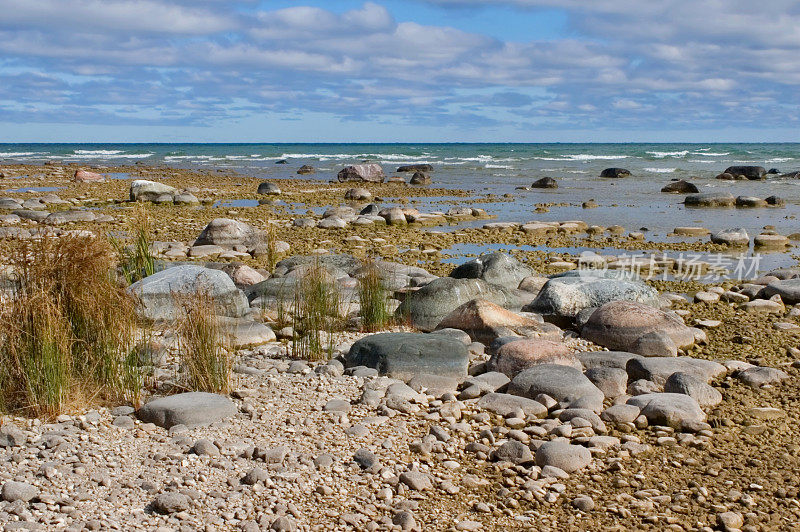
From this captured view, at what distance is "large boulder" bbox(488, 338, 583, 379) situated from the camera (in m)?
6.53

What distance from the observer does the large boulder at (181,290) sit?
762cm

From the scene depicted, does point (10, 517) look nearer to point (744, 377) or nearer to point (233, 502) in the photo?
point (233, 502)

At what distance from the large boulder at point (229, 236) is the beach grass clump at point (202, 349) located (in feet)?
25.4

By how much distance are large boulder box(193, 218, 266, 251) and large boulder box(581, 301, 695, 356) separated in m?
7.10

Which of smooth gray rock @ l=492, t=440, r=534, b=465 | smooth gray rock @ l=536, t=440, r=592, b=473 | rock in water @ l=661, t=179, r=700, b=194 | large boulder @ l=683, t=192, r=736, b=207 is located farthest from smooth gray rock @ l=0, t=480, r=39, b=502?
rock in water @ l=661, t=179, r=700, b=194

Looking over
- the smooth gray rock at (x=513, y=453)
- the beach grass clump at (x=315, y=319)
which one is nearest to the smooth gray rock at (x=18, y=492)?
the smooth gray rock at (x=513, y=453)

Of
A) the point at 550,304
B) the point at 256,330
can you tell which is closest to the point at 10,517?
the point at 256,330

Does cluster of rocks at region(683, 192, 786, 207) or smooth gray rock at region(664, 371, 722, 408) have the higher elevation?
cluster of rocks at region(683, 192, 786, 207)

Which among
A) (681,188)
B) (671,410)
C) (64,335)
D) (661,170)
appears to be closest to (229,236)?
(64,335)

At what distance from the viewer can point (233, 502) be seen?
13.7 feet

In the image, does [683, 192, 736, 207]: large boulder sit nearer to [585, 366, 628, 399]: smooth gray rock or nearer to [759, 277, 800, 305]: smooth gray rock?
[759, 277, 800, 305]: smooth gray rock

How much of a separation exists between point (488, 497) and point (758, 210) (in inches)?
762

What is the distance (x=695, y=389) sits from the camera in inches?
239

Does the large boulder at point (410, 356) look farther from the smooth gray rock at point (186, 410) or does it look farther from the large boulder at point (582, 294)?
the large boulder at point (582, 294)
